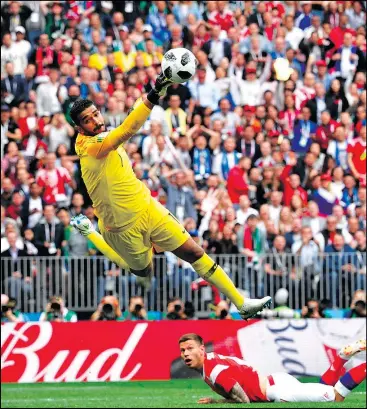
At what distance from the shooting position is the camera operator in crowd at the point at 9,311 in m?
25.0

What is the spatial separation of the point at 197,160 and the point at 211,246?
224cm

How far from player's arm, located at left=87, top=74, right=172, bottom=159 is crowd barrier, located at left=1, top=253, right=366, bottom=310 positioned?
10914 millimetres

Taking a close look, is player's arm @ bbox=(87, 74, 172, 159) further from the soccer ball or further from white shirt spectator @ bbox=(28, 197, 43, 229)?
white shirt spectator @ bbox=(28, 197, 43, 229)

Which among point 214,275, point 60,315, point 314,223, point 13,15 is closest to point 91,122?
point 214,275

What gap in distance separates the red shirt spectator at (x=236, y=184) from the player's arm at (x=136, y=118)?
1275 centimetres

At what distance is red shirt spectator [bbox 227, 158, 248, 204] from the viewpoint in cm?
2689

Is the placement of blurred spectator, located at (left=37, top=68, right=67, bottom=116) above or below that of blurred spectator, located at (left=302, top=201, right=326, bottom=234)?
above

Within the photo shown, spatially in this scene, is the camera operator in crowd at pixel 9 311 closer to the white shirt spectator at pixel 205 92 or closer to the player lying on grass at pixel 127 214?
the white shirt spectator at pixel 205 92

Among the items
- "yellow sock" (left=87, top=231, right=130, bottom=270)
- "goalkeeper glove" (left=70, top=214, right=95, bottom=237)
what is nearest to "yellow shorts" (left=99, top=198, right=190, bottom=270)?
"goalkeeper glove" (left=70, top=214, right=95, bottom=237)

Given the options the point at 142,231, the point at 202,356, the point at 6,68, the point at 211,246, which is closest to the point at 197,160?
the point at 211,246

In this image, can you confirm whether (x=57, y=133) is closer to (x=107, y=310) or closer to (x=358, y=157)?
(x=107, y=310)

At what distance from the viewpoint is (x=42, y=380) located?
25328 mm

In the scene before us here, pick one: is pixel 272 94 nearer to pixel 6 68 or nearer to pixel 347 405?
pixel 6 68

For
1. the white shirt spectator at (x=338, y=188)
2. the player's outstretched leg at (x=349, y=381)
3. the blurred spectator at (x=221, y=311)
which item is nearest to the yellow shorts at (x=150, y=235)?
the player's outstretched leg at (x=349, y=381)
